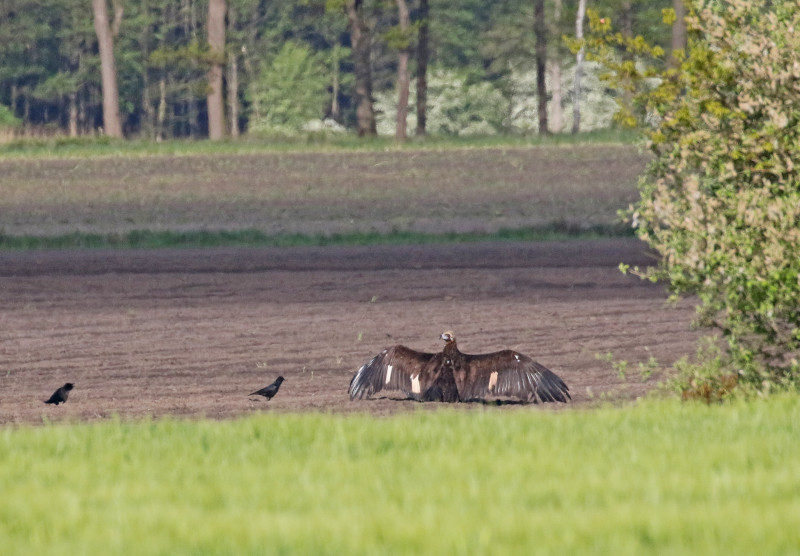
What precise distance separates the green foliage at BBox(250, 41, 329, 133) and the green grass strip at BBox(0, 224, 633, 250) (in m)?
57.3

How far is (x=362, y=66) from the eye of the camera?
49.6 metres

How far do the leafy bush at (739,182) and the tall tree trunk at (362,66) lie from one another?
117 ft

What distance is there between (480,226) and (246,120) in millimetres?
69495

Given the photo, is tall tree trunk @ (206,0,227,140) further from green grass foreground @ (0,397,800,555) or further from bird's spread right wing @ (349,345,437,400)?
green grass foreground @ (0,397,800,555)

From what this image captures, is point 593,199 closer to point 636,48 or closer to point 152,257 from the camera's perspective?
point 152,257

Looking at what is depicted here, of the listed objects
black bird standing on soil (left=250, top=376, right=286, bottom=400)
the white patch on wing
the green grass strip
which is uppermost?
the white patch on wing

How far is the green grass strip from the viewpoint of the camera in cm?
2489

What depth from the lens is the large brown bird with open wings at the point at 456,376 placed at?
34.2 feet

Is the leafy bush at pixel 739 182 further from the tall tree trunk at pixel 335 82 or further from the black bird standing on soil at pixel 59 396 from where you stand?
the tall tree trunk at pixel 335 82

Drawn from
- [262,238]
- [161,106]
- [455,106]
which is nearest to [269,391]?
[262,238]

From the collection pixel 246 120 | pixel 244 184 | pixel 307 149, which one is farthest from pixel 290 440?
pixel 246 120

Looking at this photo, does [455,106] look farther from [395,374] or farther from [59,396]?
[395,374]

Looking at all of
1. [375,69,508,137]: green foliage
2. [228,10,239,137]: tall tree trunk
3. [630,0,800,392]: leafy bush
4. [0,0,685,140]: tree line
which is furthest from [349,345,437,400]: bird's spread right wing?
[228,10,239,137]: tall tree trunk

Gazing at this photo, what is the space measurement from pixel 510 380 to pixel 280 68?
75.5m
